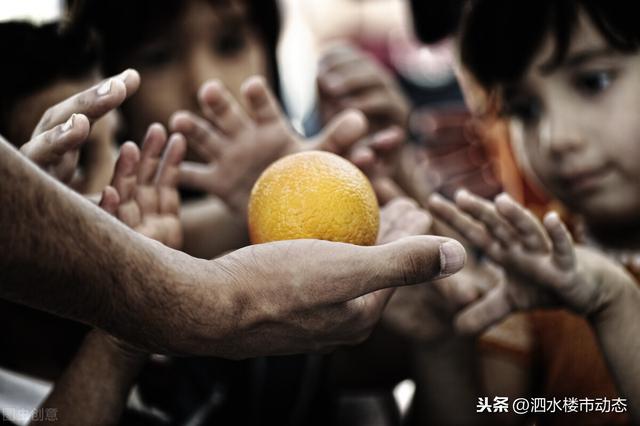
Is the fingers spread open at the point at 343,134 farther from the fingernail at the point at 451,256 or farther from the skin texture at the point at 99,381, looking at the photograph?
the fingernail at the point at 451,256

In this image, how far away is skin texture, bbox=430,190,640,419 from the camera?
97 centimetres

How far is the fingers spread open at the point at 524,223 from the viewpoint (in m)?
0.93

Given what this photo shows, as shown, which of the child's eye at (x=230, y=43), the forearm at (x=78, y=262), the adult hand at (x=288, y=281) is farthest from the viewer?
the child's eye at (x=230, y=43)

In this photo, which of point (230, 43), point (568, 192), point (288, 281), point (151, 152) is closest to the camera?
point (288, 281)

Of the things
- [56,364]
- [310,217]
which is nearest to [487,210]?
[310,217]

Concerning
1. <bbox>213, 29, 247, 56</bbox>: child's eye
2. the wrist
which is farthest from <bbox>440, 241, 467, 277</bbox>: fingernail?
<bbox>213, 29, 247, 56</bbox>: child's eye

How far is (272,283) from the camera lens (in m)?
0.73

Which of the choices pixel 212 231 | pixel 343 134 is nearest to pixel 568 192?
pixel 343 134

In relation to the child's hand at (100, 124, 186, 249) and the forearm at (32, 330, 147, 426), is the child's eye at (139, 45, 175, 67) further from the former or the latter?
the forearm at (32, 330, 147, 426)

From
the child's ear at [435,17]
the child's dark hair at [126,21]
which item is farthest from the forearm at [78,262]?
the child's ear at [435,17]

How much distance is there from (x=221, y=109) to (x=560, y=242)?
0.83 metres

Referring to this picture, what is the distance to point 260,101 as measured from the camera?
4.23 feet

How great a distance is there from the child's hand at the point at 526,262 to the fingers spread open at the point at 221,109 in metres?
0.55

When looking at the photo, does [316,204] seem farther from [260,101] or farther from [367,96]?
[367,96]
